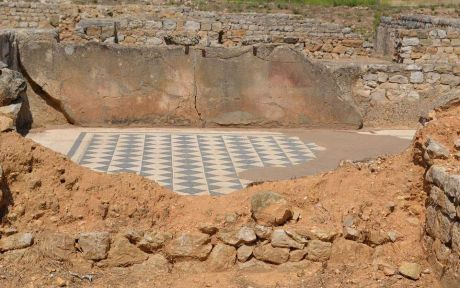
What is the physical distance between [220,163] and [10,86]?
3403 mm

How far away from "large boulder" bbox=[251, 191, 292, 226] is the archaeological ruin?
0.01 m

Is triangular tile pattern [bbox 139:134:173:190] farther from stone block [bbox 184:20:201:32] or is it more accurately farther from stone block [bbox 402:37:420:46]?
stone block [bbox 184:20:201:32]

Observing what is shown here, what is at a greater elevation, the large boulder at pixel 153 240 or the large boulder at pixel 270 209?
the large boulder at pixel 270 209

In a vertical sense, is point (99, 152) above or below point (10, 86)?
below

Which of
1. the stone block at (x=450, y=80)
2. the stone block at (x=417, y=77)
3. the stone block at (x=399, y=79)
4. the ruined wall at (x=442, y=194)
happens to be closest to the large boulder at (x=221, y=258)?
the ruined wall at (x=442, y=194)

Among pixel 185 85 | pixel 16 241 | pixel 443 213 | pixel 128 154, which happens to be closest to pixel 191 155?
pixel 128 154

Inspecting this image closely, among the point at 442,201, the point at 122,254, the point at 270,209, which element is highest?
the point at 442,201

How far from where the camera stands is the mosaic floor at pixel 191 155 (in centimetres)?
800

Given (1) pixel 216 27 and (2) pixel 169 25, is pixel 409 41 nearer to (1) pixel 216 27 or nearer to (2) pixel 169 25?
(1) pixel 216 27

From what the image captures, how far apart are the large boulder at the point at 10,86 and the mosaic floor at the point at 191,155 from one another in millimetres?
1114

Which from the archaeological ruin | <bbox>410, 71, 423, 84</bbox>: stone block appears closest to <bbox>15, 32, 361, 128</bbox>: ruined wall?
the archaeological ruin

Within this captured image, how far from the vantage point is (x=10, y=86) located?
9.93 meters

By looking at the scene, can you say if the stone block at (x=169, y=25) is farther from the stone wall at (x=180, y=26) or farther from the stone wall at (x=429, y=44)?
the stone wall at (x=429, y=44)

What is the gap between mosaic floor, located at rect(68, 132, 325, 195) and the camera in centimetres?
800
